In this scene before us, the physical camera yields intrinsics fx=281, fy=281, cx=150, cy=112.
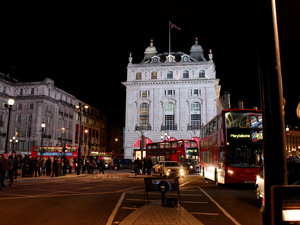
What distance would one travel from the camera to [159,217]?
6.99m

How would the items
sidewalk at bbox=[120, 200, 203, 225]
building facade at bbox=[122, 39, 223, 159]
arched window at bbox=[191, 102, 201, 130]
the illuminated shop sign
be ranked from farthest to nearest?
building facade at bbox=[122, 39, 223, 159] → arched window at bbox=[191, 102, 201, 130] → the illuminated shop sign → sidewalk at bbox=[120, 200, 203, 225]

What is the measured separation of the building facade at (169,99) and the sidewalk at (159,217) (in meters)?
45.0

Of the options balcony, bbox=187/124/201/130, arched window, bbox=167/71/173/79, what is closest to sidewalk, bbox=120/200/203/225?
balcony, bbox=187/124/201/130

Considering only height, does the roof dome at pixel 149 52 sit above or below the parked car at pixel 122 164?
above

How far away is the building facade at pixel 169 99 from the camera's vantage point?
5444cm

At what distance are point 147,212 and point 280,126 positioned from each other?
17.5 feet

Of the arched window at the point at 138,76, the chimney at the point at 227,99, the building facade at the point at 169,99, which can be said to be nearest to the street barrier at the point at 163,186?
the building facade at the point at 169,99

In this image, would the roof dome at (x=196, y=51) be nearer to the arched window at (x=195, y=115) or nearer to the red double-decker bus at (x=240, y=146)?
the arched window at (x=195, y=115)

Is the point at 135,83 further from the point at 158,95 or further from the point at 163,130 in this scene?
the point at 163,130

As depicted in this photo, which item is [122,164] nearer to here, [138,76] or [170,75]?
[138,76]

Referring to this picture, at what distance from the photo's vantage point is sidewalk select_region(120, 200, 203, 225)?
6.43 metres

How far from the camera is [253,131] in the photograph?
15.5m

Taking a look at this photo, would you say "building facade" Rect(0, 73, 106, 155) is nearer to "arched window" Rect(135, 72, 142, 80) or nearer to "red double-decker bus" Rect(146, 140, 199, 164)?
"arched window" Rect(135, 72, 142, 80)

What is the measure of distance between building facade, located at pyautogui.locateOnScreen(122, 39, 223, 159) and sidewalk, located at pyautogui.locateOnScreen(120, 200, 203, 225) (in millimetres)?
45047
